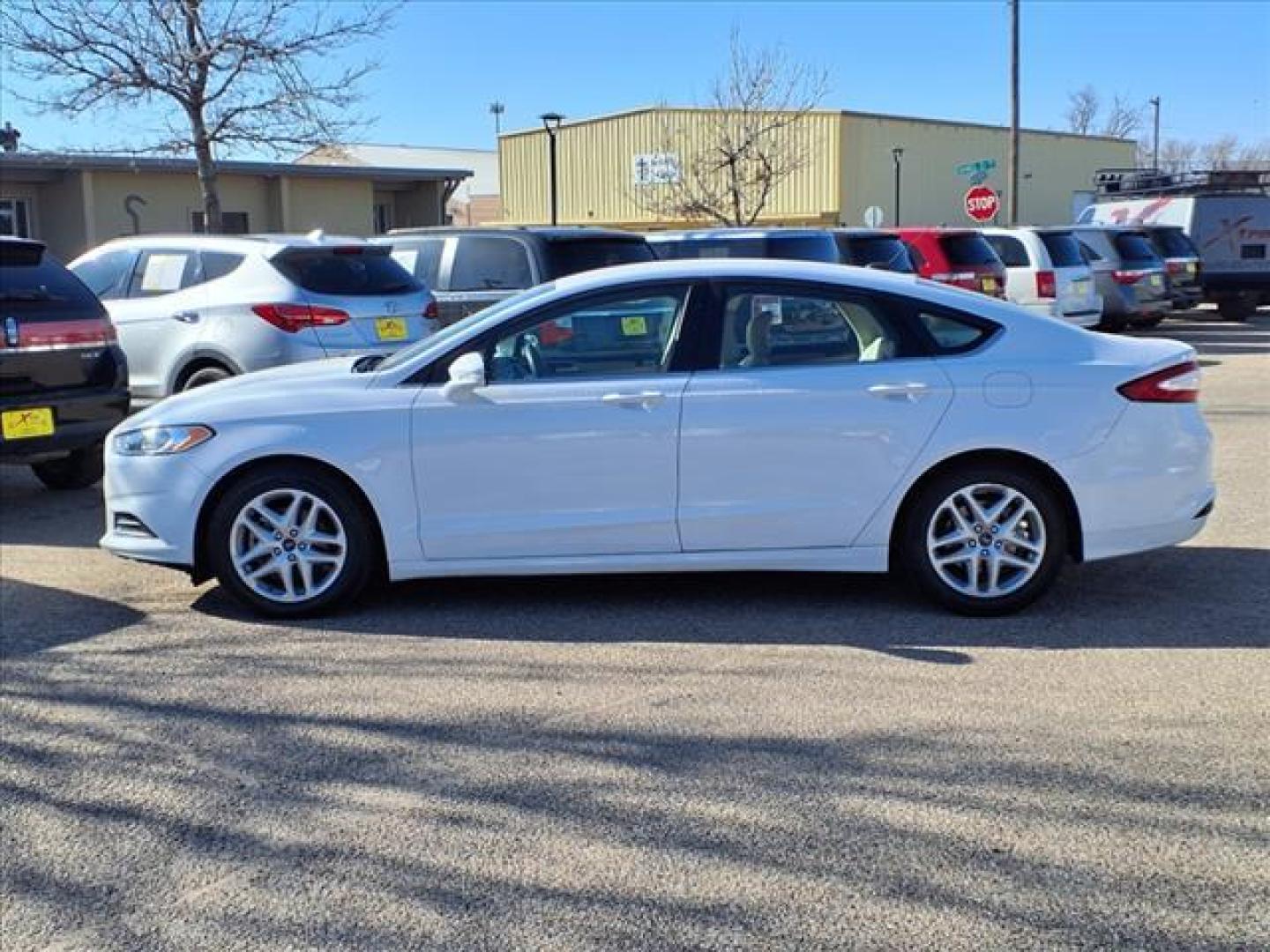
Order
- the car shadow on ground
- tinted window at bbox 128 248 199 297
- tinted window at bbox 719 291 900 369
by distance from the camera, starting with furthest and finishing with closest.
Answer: tinted window at bbox 128 248 199 297, tinted window at bbox 719 291 900 369, the car shadow on ground

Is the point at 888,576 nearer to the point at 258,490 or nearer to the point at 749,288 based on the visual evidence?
the point at 749,288

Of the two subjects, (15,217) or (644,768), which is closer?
(644,768)

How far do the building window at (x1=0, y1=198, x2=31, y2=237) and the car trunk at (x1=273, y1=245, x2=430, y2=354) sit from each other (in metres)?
17.3

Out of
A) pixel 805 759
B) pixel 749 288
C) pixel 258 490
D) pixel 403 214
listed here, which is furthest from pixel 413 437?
pixel 403 214

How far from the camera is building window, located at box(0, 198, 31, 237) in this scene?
2416 centimetres

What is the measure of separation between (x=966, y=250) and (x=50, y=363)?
11.9m

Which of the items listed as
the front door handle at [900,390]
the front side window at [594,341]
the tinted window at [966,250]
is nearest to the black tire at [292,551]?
the front side window at [594,341]

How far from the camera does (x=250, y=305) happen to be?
931cm

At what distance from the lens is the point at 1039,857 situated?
3.45 metres

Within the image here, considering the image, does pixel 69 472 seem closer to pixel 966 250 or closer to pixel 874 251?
pixel 874 251

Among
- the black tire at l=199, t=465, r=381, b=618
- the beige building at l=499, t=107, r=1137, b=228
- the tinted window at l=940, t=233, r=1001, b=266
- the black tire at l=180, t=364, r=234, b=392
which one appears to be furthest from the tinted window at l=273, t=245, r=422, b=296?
the beige building at l=499, t=107, r=1137, b=228

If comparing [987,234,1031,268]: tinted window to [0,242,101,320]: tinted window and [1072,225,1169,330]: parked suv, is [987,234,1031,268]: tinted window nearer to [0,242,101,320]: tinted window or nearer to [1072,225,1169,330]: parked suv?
[1072,225,1169,330]: parked suv

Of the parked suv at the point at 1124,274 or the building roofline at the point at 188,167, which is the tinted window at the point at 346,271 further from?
the building roofline at the point at 188,167

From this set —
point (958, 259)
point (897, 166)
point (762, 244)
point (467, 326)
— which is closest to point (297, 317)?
point (467, 326)
